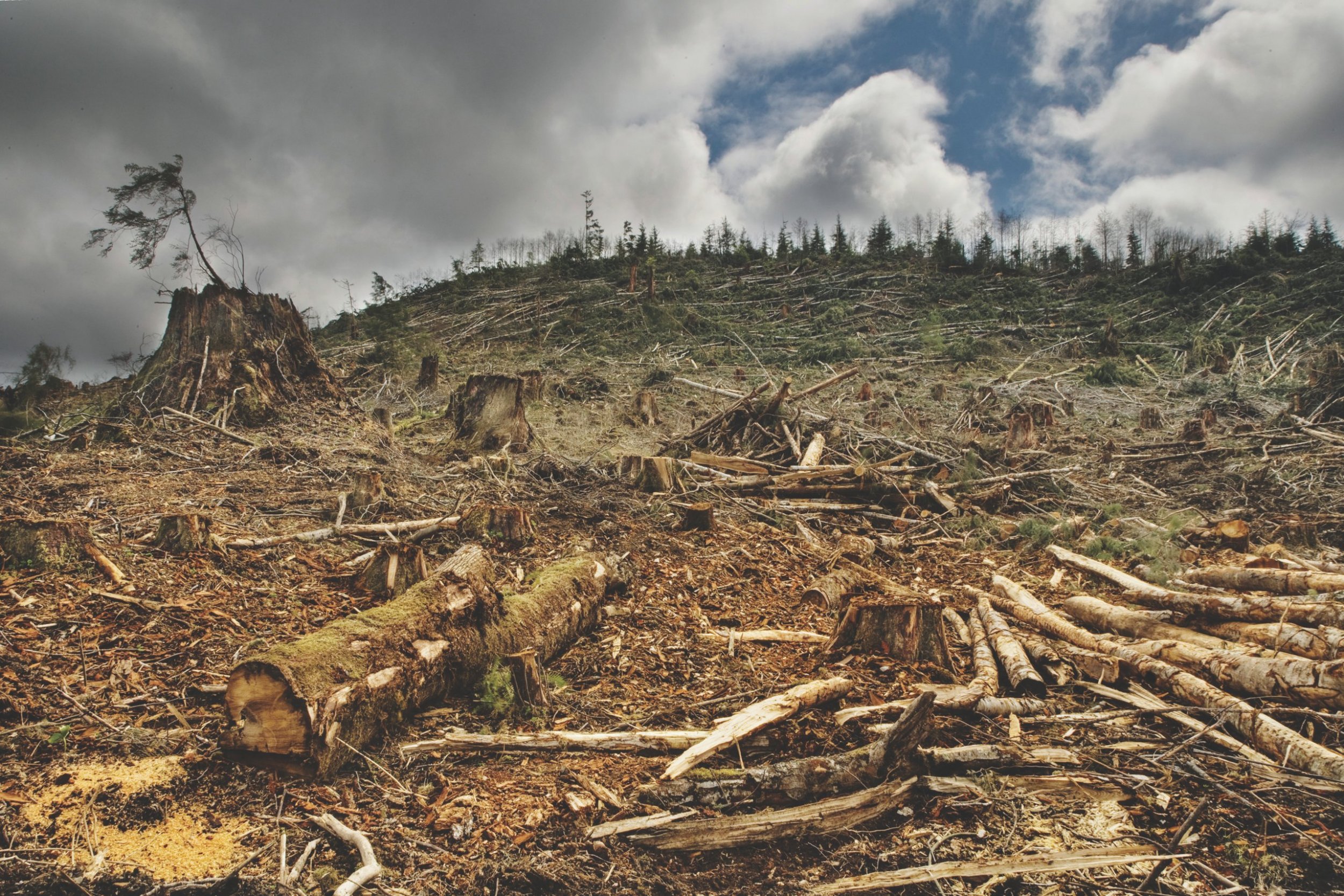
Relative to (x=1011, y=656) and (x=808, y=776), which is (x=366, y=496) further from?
(x=1011, y=656)

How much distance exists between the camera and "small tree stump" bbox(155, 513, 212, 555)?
459cm

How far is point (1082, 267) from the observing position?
120 feet

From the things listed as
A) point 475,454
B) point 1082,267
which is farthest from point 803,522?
point 1082,267

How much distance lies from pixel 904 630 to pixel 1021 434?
26.0 ft

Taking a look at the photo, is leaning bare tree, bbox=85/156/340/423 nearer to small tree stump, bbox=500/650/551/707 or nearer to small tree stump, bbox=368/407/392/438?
small tree stump, bbox=368/407/392/438

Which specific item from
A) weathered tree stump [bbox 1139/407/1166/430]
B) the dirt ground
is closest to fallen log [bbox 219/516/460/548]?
the dirt ground

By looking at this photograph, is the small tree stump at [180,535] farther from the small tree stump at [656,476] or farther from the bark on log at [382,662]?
the small tree stump at [656,476]

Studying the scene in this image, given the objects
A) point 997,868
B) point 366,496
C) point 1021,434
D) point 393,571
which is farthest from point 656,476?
point 1021,434

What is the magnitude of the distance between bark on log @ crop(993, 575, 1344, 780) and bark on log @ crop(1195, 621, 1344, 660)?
579 mm

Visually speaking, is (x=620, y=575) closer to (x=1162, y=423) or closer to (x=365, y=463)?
→ (x=365, y=463)

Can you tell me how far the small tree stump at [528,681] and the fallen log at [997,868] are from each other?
1680 millimetres

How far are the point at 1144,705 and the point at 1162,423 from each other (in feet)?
40.1

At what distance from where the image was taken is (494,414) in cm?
946

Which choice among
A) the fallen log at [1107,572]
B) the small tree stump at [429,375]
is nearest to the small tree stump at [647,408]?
the small tree stump at [429,375]
